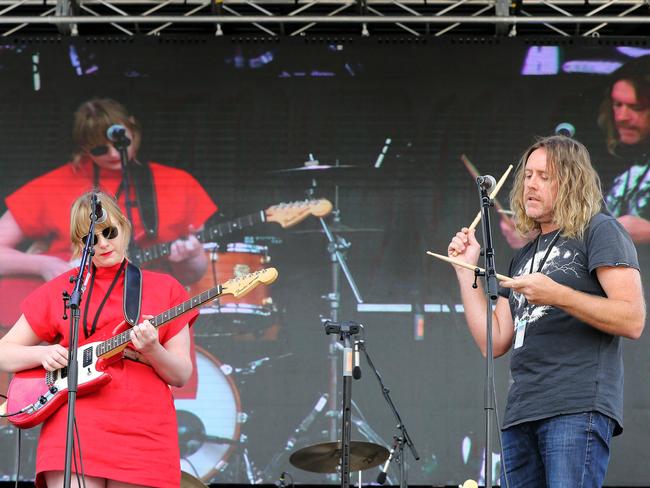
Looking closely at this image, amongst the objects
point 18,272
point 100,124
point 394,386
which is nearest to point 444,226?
point 394,386

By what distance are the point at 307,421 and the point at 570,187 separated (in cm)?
334

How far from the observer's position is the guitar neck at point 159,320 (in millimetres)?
3002

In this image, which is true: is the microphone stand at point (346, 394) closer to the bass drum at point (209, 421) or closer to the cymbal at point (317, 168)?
the bass drum at point (209, 421)

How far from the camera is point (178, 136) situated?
612 cm

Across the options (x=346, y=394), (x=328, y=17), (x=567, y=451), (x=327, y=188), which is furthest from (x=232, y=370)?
(x=567, y=451)

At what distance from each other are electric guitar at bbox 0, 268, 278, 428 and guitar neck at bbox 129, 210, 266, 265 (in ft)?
9.28

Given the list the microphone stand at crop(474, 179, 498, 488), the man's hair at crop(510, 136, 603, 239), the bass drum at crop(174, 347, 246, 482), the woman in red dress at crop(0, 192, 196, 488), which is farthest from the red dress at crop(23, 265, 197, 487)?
the bass drum at crop(174, 347, 246, 482)

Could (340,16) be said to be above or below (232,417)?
above

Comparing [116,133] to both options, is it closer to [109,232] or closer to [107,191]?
[107,191]

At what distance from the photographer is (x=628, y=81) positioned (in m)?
5.99

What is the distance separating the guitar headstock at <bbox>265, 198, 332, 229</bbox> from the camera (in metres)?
6.00

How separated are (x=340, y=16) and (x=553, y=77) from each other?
140cm

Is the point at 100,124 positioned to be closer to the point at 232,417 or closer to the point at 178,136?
the point at 178,136

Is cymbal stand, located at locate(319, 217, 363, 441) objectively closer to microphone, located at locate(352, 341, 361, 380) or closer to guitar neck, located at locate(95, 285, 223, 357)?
microphone, located at locate(352, 341, 361, 380)
